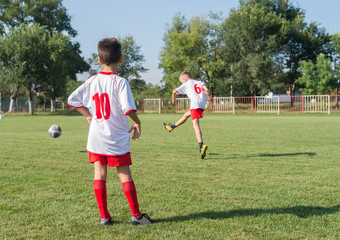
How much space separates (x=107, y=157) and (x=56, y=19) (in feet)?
193

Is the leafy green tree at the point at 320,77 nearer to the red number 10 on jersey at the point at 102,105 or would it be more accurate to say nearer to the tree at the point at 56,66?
the tree at the point at 56,66

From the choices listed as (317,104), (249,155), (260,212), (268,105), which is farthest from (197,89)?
(317,104)

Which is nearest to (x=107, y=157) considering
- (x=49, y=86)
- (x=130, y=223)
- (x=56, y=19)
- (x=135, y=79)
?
(x=130, y=223)

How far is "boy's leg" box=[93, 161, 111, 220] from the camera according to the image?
3312mm

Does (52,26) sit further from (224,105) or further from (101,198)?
(101,198)

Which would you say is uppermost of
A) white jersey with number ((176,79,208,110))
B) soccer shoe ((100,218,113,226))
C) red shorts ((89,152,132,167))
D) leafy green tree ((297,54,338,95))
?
leafy green tree ((297,54,338,95))

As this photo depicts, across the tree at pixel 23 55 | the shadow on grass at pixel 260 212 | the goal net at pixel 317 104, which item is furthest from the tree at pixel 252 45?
the shadow on grass at pixel 260 212

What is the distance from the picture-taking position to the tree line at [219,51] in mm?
41375

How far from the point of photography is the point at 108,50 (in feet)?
10.9

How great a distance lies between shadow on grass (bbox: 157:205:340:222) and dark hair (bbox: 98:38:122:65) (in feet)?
5.82

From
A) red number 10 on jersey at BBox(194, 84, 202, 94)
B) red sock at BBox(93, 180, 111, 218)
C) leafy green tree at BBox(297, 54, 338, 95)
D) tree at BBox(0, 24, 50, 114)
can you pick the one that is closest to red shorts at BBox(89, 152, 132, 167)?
red sock at BBox(93, 180, 111, 218)

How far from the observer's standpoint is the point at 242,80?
160 feet

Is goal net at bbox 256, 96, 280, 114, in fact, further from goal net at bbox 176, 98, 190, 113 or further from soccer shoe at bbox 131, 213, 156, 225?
soccer shoe at bbox 131, 213, 156, 225

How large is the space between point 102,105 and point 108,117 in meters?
0.14
